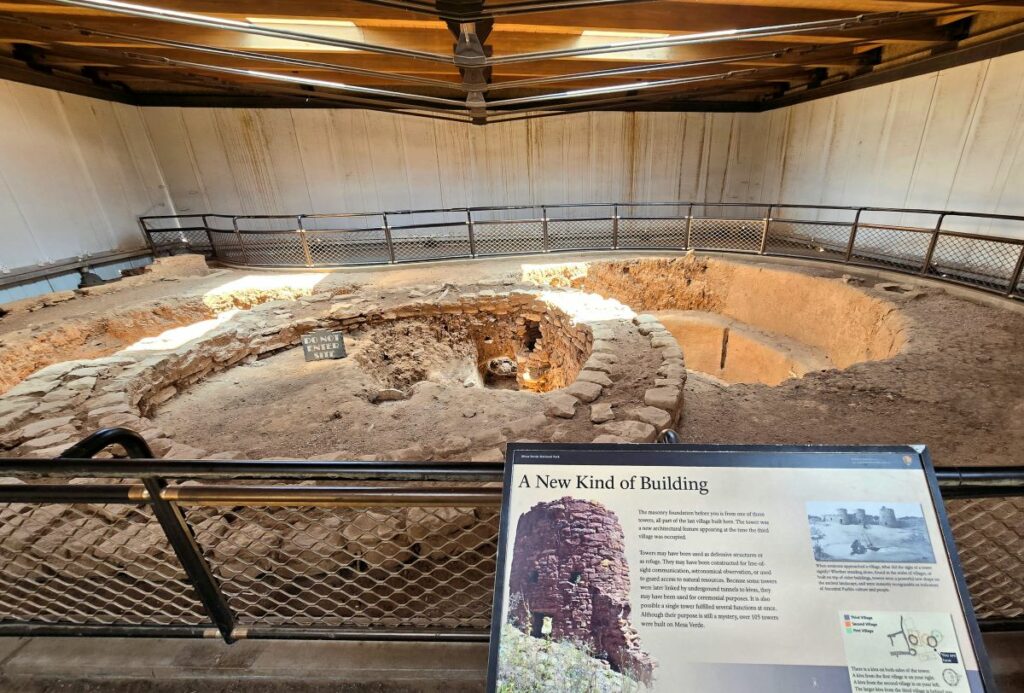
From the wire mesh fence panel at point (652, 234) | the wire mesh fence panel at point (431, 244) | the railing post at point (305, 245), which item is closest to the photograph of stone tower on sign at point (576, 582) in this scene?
the wire mesh fence panel at point (652, 234)

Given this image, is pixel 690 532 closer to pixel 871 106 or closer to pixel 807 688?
pixel 807 688

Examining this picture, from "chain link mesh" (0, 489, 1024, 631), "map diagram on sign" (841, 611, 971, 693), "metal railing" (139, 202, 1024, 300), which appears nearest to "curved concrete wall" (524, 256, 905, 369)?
"metal railing" (139, 202, 1024, 300)

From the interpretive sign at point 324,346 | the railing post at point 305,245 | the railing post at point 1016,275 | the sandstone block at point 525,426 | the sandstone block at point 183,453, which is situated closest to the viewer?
the sandstone block at point 183,453

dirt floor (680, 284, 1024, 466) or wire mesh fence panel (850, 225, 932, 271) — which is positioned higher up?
wire mesh fence panel (850, 225, 932, 271)

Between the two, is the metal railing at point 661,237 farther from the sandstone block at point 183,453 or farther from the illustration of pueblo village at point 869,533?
the illustration of pueblo village at point 869,533

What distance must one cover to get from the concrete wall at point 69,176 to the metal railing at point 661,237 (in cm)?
82

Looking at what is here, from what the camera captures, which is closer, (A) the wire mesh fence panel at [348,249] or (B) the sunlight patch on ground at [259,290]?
(B) the sunlight patch on ground at [259,290]

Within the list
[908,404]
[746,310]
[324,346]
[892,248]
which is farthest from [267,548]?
[892,248]

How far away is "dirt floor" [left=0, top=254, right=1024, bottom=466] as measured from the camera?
3047 mm

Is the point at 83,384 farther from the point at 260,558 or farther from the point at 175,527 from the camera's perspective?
the point at 175,527

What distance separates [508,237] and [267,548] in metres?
10.1

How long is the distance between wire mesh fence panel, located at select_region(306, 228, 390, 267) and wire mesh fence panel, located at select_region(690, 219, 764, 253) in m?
6.97

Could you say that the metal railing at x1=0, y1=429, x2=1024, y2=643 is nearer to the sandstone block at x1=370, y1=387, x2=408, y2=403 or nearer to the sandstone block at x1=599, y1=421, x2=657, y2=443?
the sandstone block at x1=599, y1=421, x2=657, y2=443

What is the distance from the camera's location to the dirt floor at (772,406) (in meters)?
3.05
